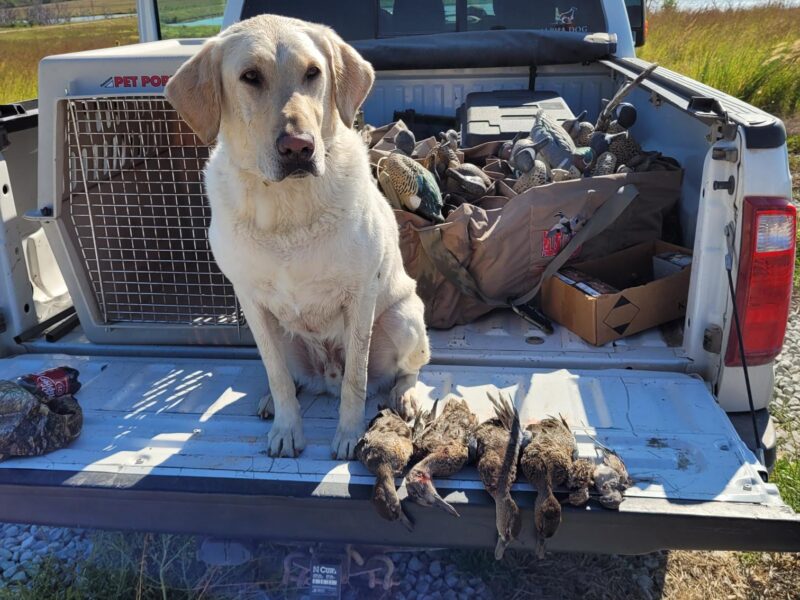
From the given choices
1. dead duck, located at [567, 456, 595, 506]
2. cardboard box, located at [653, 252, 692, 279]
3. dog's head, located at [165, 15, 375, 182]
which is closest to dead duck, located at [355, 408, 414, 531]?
dead duck, located at [567, 456, 595, 506]

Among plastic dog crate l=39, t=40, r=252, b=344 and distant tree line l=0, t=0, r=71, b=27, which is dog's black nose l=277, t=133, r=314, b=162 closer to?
plastic dog crate l=39, t=40, r=252, b=344

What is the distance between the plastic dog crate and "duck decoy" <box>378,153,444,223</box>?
81 centimetres

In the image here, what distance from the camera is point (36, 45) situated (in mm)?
19156

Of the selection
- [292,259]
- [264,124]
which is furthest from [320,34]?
[292,259]

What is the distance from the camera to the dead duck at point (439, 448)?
7.02ft

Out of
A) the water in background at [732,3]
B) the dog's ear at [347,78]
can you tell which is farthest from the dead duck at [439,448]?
the water in background at [732,3]

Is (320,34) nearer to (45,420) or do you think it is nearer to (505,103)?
(45,420)

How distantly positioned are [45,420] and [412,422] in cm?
122

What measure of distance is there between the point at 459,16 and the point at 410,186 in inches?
80.5

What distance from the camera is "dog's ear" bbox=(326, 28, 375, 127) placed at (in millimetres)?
2516

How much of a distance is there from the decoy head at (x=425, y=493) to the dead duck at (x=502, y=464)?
130 mm

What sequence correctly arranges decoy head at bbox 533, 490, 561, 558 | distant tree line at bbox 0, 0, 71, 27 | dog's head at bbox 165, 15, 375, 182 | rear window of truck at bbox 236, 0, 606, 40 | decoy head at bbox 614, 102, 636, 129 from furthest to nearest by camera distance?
distant tree line at bbox 0, 0, 71, 27 → rear window of truck at bbox 236, 0, 606, 40 → decoy head at bbox 614, 102, 636, 129 → dog's head at bbox 165, 15, 375, 182 → decoy head at bbox 533, 490, 561, 558

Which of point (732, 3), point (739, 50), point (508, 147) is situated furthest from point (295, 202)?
point (732, 3)

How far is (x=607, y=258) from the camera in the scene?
11.5 feet
